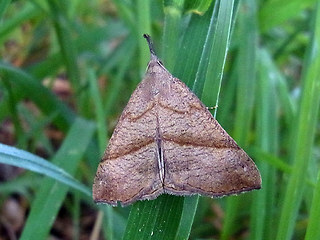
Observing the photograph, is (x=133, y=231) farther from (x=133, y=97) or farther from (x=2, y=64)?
(x=2, y=64)

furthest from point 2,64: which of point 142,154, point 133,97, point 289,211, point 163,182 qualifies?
point 289,211

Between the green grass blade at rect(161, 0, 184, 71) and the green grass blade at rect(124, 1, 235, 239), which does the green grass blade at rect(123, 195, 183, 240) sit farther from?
the green grass blade at rect(161, 0, 184, 71)

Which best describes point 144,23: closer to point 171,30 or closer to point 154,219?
point 171,30

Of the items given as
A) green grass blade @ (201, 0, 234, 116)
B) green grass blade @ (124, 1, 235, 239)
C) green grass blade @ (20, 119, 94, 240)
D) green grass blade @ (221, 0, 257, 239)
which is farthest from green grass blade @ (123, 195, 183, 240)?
green grass blade @ (221, 0, 257, 239)

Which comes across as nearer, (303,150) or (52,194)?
(303,150)

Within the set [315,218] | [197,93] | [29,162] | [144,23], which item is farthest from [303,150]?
[29,162]

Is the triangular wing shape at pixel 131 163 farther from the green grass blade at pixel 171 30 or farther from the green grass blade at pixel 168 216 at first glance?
the green grass blade at pixel 171 30

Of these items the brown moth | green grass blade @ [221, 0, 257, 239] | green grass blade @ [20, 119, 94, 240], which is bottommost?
green grass blade @ [20, 119, 94, 240]
